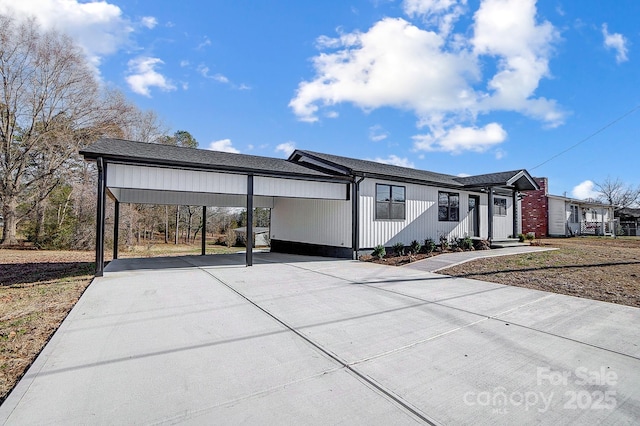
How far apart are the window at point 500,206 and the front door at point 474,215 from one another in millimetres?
1085

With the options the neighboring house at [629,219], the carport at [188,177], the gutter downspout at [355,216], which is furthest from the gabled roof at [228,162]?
the neighboring house at [629,219]

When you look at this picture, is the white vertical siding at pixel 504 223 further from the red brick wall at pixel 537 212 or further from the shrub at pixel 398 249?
the red brick wall at pixel 537 212

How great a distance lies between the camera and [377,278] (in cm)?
772

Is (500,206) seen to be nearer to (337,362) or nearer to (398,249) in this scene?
(398,249)

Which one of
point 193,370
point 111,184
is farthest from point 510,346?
point 111,184

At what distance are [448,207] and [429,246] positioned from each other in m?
3.00

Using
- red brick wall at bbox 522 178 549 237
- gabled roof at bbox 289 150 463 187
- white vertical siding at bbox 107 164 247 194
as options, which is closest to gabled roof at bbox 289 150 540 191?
gabled roof at bbox 289 150 463 187

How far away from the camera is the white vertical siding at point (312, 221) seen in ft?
39.4

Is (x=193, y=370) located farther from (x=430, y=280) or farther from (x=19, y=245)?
(x=19, y=245)

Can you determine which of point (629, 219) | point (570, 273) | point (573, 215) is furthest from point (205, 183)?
point (629, 219)

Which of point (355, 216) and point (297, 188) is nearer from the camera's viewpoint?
point (297, 188)

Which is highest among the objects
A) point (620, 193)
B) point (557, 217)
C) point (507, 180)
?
point (620, 193)

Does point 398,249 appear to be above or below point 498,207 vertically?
below

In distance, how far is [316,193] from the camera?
11.1 metres
